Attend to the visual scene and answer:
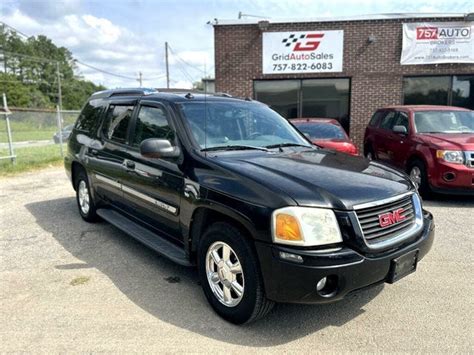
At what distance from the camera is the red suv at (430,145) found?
22.1 ft

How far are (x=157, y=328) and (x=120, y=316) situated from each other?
0.39m

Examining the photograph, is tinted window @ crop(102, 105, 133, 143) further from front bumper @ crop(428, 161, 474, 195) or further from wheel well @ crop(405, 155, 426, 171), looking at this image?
wheel well @ crop(405, 155, 426, 171)

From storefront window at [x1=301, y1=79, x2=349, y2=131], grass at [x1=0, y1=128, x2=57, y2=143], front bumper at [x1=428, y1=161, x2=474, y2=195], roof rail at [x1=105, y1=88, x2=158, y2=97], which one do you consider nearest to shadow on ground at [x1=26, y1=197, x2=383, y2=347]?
roof rail at [x1=105, y1=88, x2=158, y2=97]

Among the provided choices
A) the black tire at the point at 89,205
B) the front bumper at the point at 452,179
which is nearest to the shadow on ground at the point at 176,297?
the black tire at the point at 89,205

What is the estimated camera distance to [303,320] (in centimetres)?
322

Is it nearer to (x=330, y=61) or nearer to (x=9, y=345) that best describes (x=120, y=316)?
(x=9, y=345)

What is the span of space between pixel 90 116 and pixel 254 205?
3.97 meters

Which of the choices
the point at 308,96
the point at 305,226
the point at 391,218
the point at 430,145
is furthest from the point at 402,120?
the point at 305,226

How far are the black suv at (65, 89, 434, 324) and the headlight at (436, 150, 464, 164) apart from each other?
357 cm

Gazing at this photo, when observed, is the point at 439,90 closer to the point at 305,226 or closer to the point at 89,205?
the point at 89,205

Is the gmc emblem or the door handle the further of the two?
the door handle

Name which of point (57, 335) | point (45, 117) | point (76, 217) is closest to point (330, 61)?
point (76, 217)

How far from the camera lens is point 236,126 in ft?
13.5

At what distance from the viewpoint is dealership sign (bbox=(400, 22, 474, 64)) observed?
13.0 metres
